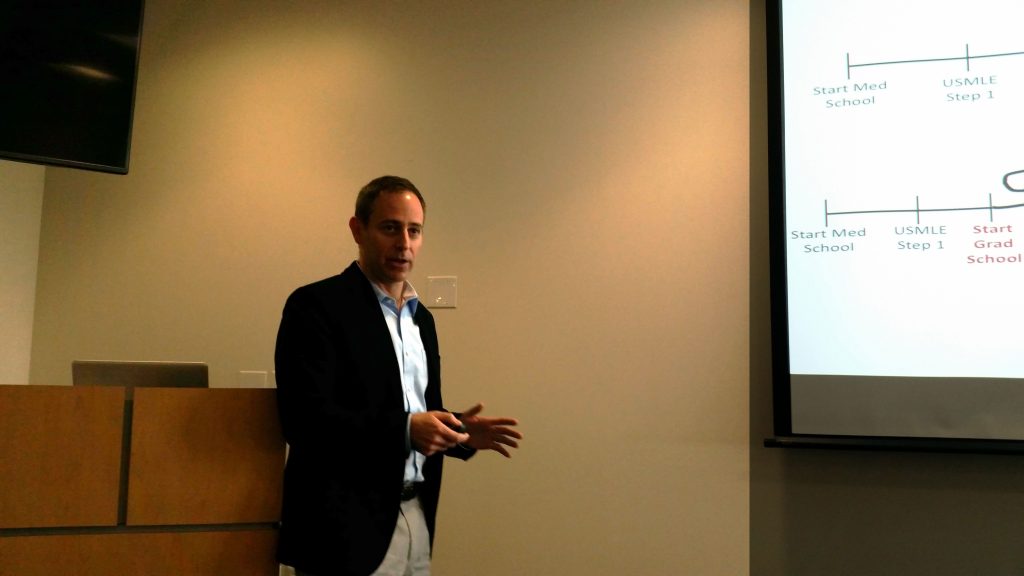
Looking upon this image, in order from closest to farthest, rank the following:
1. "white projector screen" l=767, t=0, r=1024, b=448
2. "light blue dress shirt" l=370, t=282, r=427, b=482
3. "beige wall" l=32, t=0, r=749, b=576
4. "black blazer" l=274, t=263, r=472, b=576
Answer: "black blazer" l=274, t=263, r=472, b=576 < "light blue dress shirt" l=370, t=282, r=427, b=482 < "white projector screen" l=767, t=0, r=1024, b=448 < "beige wall" l=32, t=0, r=749, b=576

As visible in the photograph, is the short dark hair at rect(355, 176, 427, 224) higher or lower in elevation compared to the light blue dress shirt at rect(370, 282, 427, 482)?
higher

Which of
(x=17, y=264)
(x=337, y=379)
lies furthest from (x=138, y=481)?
(x=17, y=264)

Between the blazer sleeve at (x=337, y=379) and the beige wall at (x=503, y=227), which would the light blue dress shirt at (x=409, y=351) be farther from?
the beige wall at (x=503, y=227)

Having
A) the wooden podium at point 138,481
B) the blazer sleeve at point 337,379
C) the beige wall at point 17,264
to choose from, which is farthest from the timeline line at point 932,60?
the beige wall at point 17,264

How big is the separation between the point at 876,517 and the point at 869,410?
0.36 m

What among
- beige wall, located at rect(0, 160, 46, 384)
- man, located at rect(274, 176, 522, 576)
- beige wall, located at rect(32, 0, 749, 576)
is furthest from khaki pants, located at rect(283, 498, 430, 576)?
beige wall, located at rect(0, 160, 46, 384)

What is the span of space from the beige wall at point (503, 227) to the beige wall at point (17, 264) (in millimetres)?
70

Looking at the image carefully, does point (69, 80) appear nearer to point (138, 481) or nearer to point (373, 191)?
point (373, 191)

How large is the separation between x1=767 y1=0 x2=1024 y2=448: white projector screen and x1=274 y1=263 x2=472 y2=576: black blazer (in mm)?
1476

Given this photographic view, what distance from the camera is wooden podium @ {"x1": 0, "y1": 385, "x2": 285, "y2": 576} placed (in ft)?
5.80

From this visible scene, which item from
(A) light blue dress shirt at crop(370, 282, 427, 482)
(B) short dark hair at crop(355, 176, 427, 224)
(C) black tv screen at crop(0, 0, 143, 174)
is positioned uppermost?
(C) black tv screen at crop(0, 0, 143, 174)

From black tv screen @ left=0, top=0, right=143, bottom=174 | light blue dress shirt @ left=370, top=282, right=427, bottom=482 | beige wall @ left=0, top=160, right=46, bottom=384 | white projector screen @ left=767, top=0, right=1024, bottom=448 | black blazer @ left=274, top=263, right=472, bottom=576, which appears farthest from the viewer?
beige wall @ left=0, top=160, right=46, bottom=384

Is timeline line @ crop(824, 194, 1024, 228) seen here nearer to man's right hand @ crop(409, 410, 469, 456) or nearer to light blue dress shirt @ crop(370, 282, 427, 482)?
light blue dress shirt @ crop(370, 282, 427, 482)

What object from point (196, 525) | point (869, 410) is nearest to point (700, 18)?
point (869, 410)
